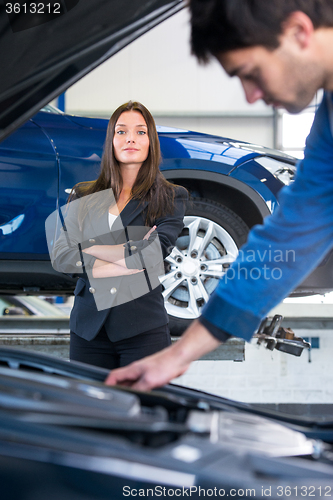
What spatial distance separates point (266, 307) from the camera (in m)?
0.77

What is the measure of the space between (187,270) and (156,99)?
27.1 feet

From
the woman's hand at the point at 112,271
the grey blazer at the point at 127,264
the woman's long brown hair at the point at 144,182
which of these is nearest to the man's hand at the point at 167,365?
the grey blazer at the point at 127,264

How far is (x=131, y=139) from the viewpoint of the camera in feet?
5.03

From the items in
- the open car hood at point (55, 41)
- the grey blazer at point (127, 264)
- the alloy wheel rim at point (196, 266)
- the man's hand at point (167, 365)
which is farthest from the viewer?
the alloy wheel rim at point (196, 266)

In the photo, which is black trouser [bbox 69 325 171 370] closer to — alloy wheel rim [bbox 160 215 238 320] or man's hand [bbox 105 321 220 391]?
man's hand [bbox 105 321 220 391]

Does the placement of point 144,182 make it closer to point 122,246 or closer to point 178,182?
point 122,246

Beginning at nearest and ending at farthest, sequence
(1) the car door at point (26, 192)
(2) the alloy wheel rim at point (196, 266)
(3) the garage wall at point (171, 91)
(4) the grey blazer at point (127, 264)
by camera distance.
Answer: (4) the grey blazer at point (127, 264) → (1) the car door at point (26, 192) → (2) the alloy wheel rim at point (196, 266) → (3) the garage wall at point (171, 91)

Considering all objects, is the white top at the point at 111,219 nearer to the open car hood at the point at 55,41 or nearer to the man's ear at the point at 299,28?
the open car hood at the point at 55,41

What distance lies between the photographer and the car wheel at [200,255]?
7.79ft

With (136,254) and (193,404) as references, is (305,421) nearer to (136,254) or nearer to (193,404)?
(193,404)

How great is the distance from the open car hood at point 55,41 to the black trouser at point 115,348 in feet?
2.19

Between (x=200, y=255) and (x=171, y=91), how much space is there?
27.1 ft

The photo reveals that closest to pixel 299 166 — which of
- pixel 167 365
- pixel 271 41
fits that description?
pixel 271 41

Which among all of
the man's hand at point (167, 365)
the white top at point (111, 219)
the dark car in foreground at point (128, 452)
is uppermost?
the white top at point (111, 219)
